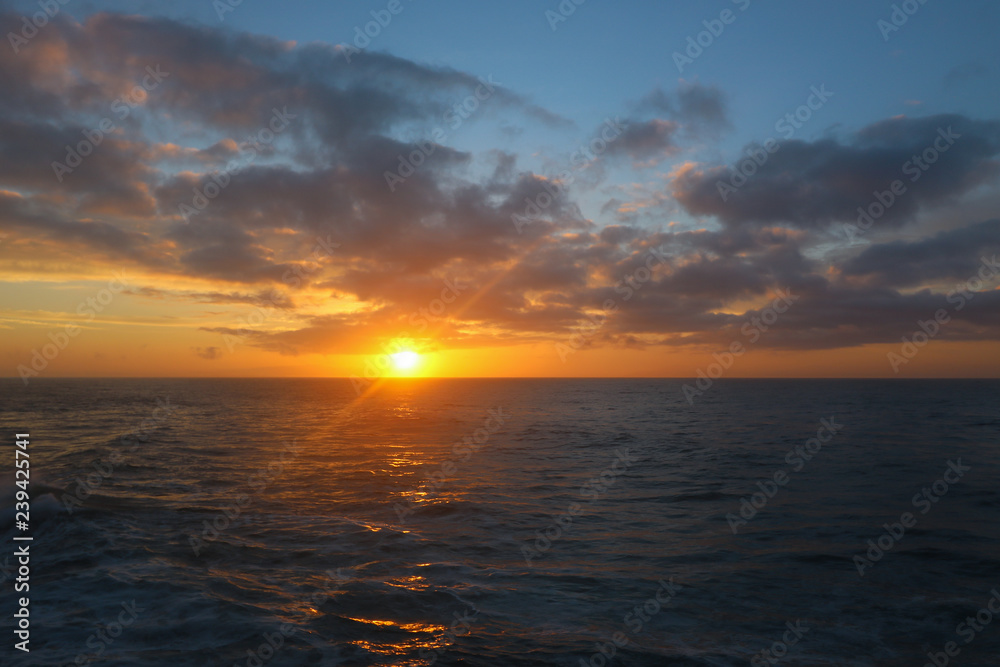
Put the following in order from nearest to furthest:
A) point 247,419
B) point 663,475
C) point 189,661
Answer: point 189,661
point 663,475
point 247,419

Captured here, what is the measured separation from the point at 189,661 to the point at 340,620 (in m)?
2.60

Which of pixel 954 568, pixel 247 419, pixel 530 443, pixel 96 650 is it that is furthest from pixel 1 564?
pixel 247 419

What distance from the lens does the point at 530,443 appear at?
1623 inches

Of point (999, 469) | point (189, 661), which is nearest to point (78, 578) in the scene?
point (189, 661)

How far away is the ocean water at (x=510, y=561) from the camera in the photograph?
9.43m

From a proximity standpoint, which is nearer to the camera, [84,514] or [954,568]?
[954,568]

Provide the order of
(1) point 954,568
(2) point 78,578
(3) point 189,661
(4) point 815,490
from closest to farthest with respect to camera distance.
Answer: (3) point 189,661 → (2) point 78,578 → (1) point 954,568 → (4) point 815,490

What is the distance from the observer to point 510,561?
46.3 ft

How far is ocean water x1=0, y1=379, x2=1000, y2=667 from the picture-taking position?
9.43 meters

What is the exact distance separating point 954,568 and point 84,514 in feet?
88.0

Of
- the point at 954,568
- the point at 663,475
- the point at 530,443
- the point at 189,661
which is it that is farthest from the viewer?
the point at 530,443

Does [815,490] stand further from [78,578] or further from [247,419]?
[247,419]

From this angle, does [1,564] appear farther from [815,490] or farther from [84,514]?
[815,490]

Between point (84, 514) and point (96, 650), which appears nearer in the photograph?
point (96, 650)
